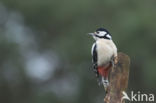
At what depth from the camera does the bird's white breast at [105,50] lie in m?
7.26

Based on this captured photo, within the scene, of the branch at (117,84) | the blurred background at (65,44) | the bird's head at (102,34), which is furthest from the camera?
the blurred background at (65,44)

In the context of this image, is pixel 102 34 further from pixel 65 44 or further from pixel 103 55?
pixel 65 44

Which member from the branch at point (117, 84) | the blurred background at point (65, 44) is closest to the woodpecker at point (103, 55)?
the branch at point (117, 84)

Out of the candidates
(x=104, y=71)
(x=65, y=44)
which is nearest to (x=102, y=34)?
(x=104, y=71)

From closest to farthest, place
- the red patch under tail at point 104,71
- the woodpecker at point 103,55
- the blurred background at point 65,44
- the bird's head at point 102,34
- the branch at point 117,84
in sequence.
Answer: the branch at point 117,84 → the woodpecker at point 103,55 → the red patch under tail at point 104,71 → the bird's head at point 102,34 → the blurred background at point 65,44

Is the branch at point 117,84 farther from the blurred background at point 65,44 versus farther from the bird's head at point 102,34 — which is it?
the blurred background at point 65,44

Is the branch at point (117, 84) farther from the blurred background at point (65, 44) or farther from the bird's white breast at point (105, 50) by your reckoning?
the blurred background at point (65, 44)

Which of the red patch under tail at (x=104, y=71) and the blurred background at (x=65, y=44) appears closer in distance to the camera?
the red patch under tail at (x=104, y=71)

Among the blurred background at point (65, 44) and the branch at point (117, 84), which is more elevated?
the branch at point (117, 84)

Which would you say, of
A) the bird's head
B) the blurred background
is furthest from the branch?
the blurred background

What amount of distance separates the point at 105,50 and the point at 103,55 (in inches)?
2.3

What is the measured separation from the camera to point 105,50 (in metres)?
7.44

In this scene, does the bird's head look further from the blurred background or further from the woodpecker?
the blurred background

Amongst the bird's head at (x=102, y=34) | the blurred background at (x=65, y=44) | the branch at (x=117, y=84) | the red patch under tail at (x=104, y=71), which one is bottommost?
the blurred background at (x=65, y=44)
